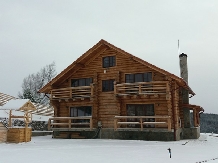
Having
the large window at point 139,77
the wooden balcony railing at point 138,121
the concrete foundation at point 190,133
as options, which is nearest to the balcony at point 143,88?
the large window at point 139,77

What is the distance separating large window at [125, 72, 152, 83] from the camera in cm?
2056

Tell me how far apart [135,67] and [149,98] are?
3091mm

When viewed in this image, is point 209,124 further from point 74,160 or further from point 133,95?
point 74,160

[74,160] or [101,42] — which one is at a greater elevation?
[101,42]

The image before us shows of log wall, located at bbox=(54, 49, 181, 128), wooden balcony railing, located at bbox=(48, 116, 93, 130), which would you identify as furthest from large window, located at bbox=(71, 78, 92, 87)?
wooden balcony railing, located at bbox=(48, 116, 93, 130)

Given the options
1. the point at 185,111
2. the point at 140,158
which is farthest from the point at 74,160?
the point at 185,111

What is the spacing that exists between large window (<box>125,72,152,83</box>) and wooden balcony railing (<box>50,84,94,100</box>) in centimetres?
334

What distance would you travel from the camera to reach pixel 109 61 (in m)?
22.4

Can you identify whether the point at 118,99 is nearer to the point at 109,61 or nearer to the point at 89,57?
the point at 109,61

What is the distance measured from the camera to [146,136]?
19234 mm

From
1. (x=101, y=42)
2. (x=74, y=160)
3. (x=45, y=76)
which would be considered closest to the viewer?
(x=74, y=160)

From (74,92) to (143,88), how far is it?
7.08m

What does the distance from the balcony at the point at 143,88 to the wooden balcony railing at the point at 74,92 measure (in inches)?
106

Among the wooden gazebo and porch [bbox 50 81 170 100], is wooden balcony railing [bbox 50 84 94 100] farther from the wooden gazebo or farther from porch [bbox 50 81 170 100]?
the wooden gazebo
